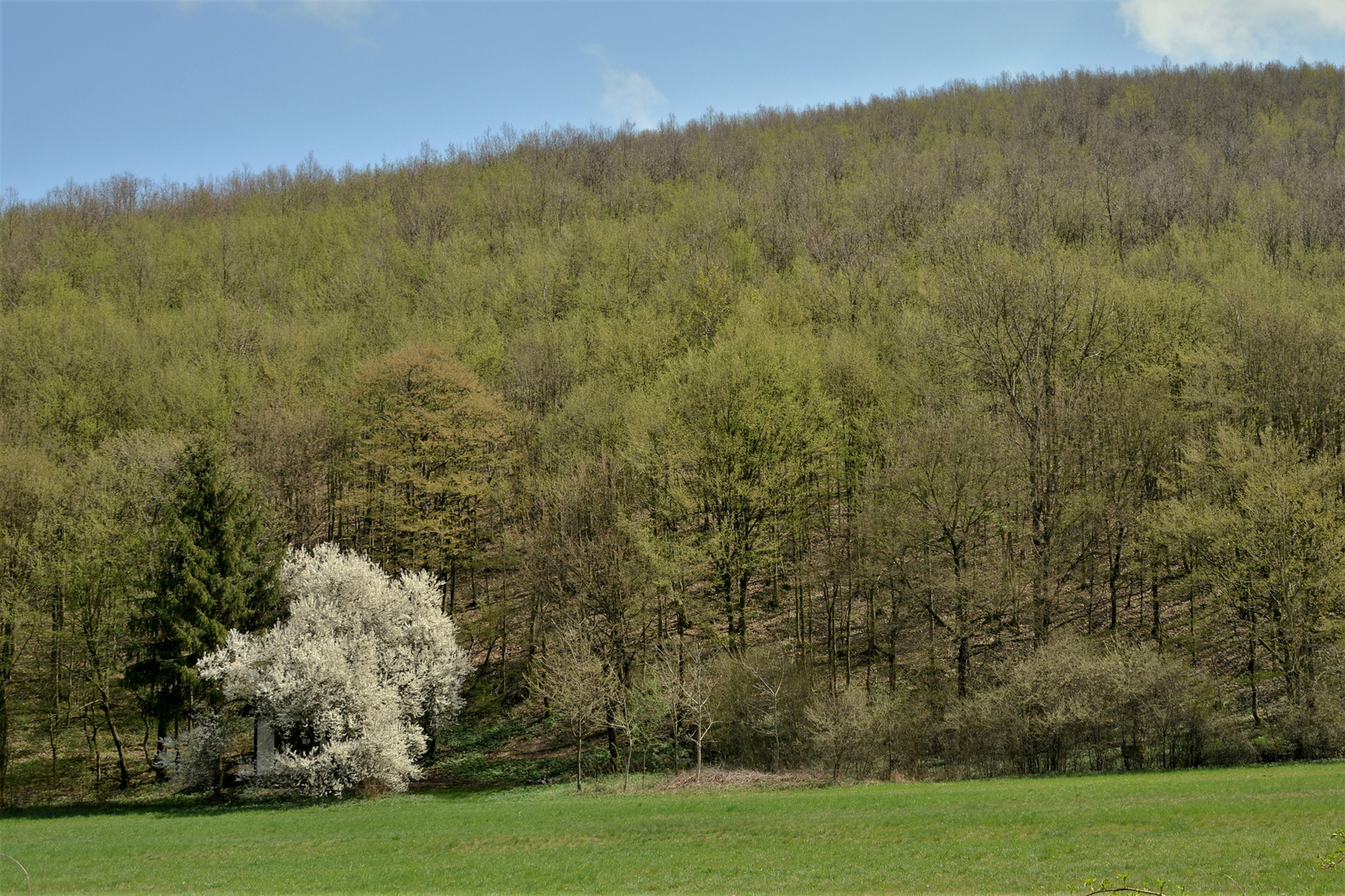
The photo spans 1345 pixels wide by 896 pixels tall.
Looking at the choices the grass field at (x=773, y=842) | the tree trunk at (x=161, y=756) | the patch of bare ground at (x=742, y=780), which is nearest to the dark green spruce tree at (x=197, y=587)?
the tree trunk at (x=161, y=756)

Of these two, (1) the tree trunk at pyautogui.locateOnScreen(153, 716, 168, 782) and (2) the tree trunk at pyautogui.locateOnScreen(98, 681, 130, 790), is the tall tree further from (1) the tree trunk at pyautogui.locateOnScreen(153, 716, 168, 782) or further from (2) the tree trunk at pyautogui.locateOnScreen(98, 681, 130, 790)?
(2) the tree trunk at pyautogui.locateOnScreen(98, 681, 130, 790)

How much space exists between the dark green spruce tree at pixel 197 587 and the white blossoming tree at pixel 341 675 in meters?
1.02

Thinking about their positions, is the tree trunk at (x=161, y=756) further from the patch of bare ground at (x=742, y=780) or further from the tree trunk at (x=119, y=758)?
the patch of bare ground at (x=742, y=780)

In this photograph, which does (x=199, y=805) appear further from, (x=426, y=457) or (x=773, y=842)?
(x=773, y=842)

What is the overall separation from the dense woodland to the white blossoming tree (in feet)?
9.03

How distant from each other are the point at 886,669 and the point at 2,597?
32.6 m

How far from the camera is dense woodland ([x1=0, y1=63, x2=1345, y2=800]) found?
26219mm

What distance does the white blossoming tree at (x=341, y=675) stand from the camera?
27.8 m

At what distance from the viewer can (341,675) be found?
28125 mm

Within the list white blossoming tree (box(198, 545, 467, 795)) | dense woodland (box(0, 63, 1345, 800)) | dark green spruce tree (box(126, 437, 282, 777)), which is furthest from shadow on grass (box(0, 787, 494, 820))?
dense woodland (box(0, 63, 1345, 800))

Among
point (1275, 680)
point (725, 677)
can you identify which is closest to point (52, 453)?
point (725, 677)

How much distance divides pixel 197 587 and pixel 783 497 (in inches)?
864

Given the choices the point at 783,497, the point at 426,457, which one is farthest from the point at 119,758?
the point at 783,497

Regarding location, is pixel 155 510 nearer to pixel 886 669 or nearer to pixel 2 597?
pixel 2 597
